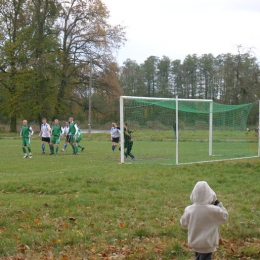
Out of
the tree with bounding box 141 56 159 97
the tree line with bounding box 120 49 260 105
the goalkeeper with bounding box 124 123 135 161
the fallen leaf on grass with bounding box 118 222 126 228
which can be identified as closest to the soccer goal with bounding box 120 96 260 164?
the goalkeeper with bounding box 124 123 135 161

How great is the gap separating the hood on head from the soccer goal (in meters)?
12.9

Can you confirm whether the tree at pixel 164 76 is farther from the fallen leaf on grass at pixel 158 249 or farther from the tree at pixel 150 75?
the fallen leaf on grass at pixel 158 249

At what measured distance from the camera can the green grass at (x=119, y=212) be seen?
677cm

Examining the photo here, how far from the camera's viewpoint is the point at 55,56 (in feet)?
155

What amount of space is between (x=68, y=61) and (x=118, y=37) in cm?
603

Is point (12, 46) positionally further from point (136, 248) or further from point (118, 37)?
point (136, 248)

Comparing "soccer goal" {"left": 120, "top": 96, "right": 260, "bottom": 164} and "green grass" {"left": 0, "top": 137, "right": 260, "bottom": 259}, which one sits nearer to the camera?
"green grass" {"left": 0, "top": 137, "right": 260, "bottom": 259}

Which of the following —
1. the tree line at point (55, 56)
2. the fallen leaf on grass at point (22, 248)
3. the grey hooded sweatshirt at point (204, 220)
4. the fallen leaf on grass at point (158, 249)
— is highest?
the tree line at point (55, 56)

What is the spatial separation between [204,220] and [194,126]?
16.8 meters

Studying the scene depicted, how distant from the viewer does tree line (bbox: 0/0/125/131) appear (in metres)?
46.9

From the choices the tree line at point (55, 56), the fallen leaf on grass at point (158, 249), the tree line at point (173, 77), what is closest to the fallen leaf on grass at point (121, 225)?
the fallen leaf on grass at point (158, 249)

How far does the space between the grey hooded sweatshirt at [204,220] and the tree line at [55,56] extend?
42.2m

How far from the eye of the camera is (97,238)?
729 cm

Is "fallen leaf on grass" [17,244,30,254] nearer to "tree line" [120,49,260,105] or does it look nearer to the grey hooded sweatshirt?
the grey hooded sweatshirt
